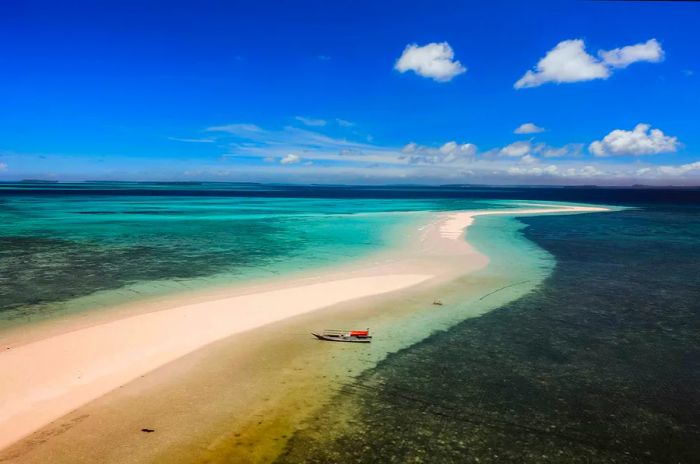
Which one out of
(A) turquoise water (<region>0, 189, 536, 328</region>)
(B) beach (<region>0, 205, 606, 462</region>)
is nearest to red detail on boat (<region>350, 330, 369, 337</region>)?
(B) beach (<region>0, 205, 606, 462</region>)

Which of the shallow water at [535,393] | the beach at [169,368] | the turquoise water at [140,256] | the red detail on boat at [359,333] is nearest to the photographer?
the shallow water at [535,393]

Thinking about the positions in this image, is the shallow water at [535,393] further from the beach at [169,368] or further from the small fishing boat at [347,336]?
the small fishing boat at [347,336]

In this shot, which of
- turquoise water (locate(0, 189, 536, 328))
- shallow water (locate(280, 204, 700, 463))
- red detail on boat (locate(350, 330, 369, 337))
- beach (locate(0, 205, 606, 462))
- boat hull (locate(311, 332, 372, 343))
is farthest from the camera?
A: turquoise water (locate(0, 189, 536, 328))

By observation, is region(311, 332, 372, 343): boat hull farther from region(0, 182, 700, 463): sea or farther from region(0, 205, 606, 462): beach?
region(0, 182, 700, 463): sea

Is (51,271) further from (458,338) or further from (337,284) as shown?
(458,338)

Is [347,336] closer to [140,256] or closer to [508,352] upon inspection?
[508,352]

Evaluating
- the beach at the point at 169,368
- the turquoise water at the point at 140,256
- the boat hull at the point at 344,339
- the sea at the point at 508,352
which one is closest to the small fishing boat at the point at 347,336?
the boat hull at the point at 344,339
